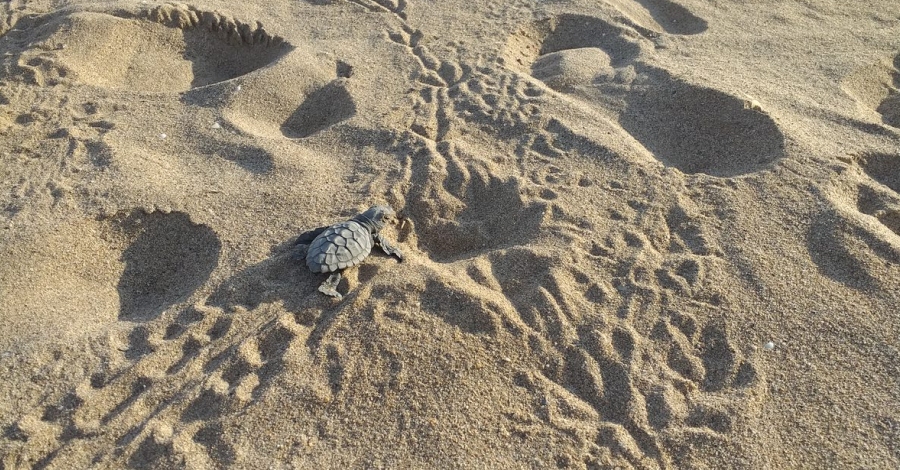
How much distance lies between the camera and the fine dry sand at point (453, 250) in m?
2.13

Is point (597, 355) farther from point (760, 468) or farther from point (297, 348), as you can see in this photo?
point (297, 348)

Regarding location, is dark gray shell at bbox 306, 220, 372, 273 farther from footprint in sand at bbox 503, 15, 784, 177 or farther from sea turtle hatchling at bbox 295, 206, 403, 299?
footprint in sand at bbox 503, 15, 784, 177

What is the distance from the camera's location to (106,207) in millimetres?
2941

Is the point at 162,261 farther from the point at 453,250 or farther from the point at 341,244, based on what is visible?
the point at 453,250

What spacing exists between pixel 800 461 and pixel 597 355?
80cm

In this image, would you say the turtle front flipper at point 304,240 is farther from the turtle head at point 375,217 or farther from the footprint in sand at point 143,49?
the footprint in sand at point 143,49

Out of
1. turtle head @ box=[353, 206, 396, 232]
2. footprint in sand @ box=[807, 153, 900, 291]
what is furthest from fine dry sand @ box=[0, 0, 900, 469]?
turtle head @ box=[353, 206, 396, 232]

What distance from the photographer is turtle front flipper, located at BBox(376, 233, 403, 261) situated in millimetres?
2736

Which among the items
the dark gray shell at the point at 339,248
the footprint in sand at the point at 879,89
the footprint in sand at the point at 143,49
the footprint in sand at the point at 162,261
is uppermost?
the footprint in sand at the point at 879,89

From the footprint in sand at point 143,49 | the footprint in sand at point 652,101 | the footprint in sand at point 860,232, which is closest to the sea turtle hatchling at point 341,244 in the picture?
the footprint in sand at point 652,101

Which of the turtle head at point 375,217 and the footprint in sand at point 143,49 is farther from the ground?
the turtle head at point 375,217

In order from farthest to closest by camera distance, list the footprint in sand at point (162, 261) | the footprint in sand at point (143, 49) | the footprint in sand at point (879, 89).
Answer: the footprint in sand at point (143, 49) → the footprint in sand at point (879, 89) → the footprint in sand at point (162, 261)

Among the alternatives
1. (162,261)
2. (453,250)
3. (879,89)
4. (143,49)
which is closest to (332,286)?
(453,250)

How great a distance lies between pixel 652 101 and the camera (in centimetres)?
385
